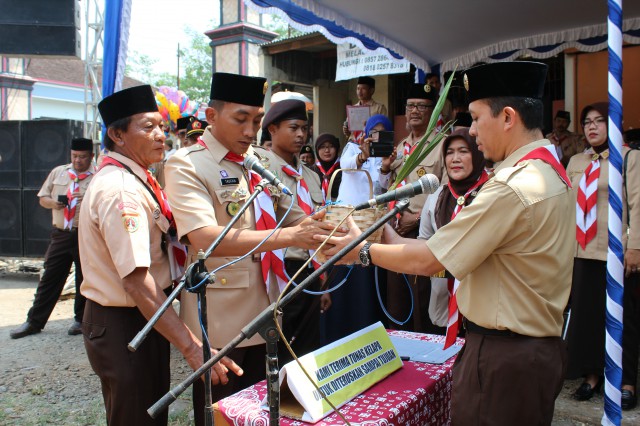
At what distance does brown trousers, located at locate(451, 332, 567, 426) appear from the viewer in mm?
2025

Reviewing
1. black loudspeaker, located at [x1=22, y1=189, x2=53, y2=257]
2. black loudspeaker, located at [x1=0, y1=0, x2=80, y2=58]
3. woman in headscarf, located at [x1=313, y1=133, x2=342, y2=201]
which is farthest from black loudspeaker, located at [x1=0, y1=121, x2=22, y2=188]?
woman in headscarf, located at [x1=313, y1=133, x2=342, y2=201]

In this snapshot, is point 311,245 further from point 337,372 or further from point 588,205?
point 588,205

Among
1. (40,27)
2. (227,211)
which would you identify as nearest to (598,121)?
(227,211)

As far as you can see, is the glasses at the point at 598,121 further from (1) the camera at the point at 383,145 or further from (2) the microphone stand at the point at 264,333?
(2) the microphone stand at the point at 264,333

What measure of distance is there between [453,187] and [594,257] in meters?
1.30

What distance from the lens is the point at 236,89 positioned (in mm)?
2723

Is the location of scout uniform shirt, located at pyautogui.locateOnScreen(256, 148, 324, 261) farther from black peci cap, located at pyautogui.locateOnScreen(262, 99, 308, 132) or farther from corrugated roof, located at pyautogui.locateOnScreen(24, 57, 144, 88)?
corrugated roof, located at pyautogui.locateOnScreen(24, 57, 144, 88)

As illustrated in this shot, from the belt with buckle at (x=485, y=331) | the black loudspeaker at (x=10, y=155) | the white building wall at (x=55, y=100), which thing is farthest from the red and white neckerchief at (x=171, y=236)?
the white building wall at (x=55, y=100)

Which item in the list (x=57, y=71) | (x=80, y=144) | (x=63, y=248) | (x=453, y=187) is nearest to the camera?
(x=453, y=187)

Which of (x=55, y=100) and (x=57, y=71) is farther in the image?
(x=57, y=71)

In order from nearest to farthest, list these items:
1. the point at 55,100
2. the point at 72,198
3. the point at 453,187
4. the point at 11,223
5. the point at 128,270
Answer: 1. the point at 128,270
2. the point at 453,187
3. the point at 72,198
4. the point at 11,223
5. the point at 55,100

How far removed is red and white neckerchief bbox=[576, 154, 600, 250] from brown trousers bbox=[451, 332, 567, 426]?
2479 mm

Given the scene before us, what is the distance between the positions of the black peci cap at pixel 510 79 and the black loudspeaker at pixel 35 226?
9.29 metres

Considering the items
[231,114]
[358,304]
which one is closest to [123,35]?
[231,114]
